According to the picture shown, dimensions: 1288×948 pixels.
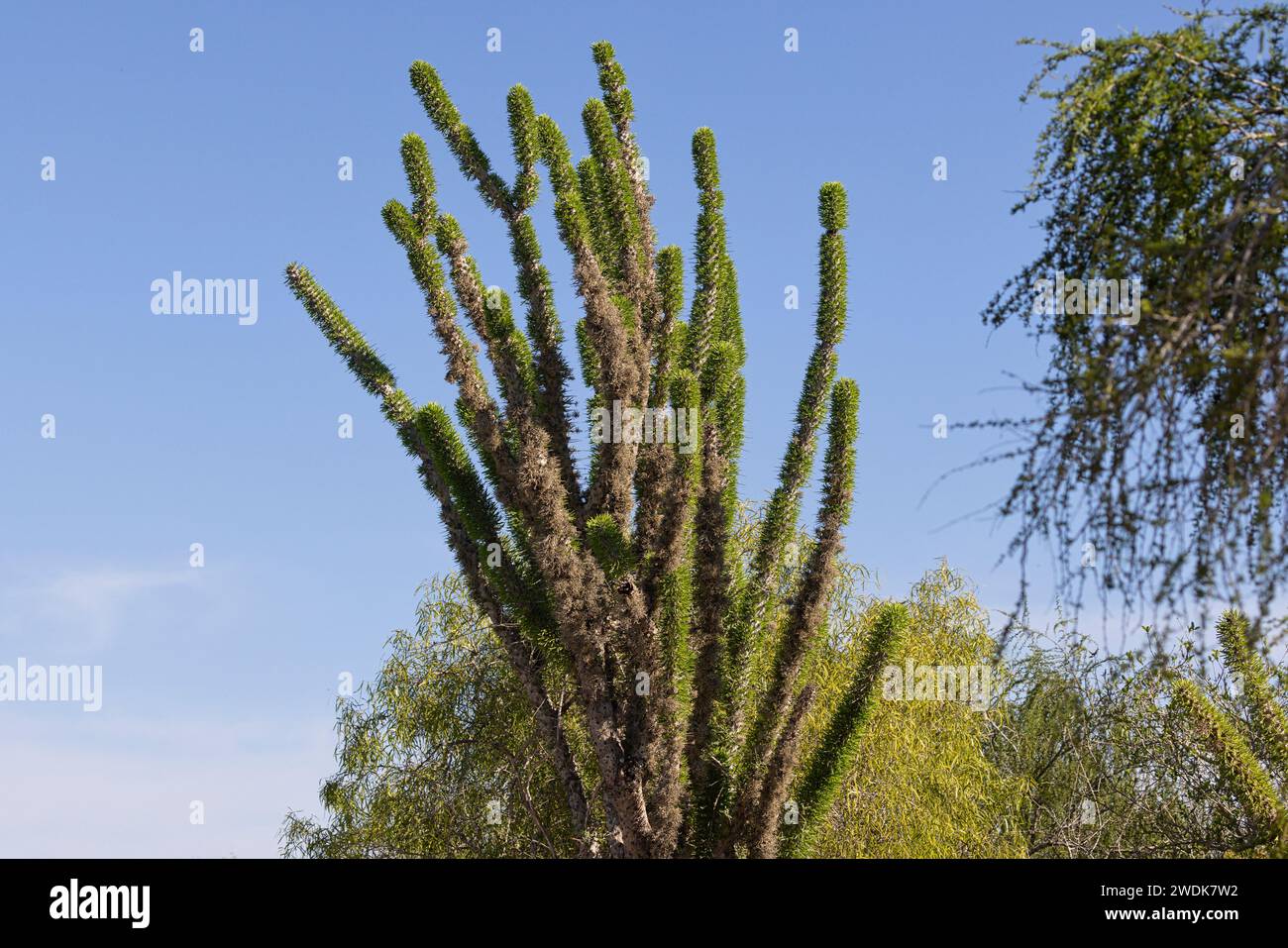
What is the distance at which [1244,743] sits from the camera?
1205cm

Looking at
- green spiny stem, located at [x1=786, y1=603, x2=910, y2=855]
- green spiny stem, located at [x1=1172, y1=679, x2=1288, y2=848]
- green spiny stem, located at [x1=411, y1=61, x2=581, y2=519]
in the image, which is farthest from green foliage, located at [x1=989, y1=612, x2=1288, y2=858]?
green spiny stem, located at [x1=411, y1=61, x2=581, y2=519]

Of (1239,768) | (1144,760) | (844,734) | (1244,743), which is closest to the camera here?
(844,734)

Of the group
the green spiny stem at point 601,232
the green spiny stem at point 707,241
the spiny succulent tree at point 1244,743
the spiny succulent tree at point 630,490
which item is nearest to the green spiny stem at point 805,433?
the spiny succulent tree at point 630,490

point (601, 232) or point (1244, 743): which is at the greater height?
point (601, 232)

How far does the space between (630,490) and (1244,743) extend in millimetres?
5960

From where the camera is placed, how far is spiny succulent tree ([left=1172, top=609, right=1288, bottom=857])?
11594mm

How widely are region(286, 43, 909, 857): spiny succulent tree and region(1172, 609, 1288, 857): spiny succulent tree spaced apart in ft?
9.68

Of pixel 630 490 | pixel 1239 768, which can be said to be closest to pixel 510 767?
pixel 630 490

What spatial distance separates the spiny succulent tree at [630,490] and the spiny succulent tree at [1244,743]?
295cm

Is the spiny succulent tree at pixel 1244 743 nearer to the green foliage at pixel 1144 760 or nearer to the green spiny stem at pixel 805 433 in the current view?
the green foliage at pixel 1144 760

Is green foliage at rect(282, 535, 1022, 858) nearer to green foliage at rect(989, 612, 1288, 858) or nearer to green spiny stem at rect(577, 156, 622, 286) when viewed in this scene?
green foliage at rect(989, 612, 1288, 858)

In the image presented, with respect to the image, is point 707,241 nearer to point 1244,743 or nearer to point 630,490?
point 630,490

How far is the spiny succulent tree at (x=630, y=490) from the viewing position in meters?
11.0
